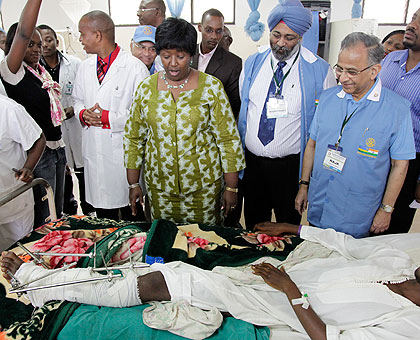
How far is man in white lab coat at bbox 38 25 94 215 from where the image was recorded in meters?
3.31

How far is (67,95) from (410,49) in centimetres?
290

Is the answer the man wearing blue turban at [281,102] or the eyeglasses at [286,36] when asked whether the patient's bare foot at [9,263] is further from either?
the eyeglasses at [286,36]

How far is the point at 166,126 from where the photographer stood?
2.18 meters

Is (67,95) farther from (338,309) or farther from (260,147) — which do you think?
(338,309)

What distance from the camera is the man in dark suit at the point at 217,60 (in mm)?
3057

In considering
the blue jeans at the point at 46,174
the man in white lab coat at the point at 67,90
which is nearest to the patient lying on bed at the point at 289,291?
→ the blue jeans at the point at 46,174

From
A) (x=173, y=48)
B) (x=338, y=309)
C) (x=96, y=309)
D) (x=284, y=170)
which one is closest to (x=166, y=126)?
(x=173, y=48)

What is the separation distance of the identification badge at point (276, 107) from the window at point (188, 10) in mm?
→ 6085

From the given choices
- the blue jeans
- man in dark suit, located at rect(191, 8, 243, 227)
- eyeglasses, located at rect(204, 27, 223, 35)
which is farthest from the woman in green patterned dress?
eyeglasses, located at rect(204, 27, 223, 35)

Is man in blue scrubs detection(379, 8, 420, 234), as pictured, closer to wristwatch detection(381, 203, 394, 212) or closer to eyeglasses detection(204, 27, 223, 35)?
wristwatch detection(381, 203, 394, 212)

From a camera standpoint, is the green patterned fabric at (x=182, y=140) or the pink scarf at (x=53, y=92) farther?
the pink scarf at (x=53, y=92)

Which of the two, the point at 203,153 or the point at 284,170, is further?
the point at 284,170

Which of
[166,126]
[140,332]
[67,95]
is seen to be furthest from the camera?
[67,95]

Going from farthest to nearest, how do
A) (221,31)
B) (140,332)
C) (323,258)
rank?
1. (221,31)
2. (323,258)
3. (140,332)
